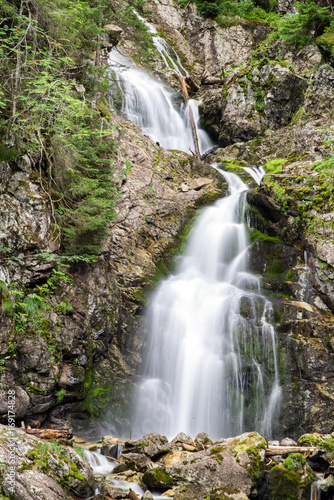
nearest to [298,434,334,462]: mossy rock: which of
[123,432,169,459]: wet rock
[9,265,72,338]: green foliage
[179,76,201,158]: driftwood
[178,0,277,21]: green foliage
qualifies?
[123,432,169,459]: wet rock

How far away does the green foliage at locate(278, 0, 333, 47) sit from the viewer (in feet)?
51.3

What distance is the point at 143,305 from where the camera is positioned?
34.1 ft

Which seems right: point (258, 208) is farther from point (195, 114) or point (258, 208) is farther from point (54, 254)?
point (195, 114)

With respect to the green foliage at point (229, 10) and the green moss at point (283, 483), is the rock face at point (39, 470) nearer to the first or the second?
the green moss at point (283, 483)

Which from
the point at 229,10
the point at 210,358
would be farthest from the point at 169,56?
the point at 210,358

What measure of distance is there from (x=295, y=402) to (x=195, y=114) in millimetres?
16719

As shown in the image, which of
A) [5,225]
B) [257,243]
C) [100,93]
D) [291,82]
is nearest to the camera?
[5,225]

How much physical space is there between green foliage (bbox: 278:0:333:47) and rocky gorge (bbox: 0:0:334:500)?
1.40 m

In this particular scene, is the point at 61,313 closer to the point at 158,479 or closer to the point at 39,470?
the point at 39,470

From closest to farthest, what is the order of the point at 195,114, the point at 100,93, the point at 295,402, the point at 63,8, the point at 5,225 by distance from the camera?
the point at 5,225 < the point at 295,402 < the point at 63,8 < the point at 100,93 < the point at 195,114

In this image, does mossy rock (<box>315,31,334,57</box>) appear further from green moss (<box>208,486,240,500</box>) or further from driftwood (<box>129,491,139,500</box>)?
driftwood (<box>129,491,139,500</box>)

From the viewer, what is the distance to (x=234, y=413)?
27.5ft

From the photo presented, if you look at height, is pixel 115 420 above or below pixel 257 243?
below

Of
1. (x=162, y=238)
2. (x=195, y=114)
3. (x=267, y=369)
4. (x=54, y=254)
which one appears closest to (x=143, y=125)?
(x=195, y=114)
